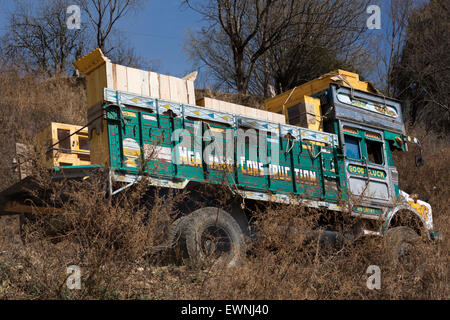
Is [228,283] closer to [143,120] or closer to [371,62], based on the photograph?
[143,120]

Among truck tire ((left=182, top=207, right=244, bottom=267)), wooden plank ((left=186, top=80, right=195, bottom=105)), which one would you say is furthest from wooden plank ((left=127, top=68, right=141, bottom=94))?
truck tire ((left=182, top=207, right=244, bottom=267))

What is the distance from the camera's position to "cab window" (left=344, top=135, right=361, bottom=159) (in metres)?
10.5

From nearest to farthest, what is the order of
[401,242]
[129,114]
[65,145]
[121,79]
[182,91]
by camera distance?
1. [129,114]
2. [121,79]
3. [182,91]
4. [65,145]
5. [401,242]

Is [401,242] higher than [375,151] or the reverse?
the reverse

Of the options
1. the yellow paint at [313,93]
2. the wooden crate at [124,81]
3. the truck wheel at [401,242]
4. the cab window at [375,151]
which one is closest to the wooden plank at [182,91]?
the wooden crate at [124,81]

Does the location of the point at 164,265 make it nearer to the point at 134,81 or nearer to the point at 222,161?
the point at 222,161

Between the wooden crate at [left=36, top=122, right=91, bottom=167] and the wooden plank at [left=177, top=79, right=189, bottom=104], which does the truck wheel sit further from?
the wooden crate at [left=36, top=122, right=91, bottom=167]

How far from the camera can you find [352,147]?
35.0 ft

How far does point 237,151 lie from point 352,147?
3.05 meters

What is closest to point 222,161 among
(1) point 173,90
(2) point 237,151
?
(2) point 237,151

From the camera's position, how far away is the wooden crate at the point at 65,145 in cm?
898

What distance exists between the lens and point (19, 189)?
26.2 feet

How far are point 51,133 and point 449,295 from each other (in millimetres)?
6638

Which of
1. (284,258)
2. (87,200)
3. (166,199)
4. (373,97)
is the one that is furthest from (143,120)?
(373,97)
